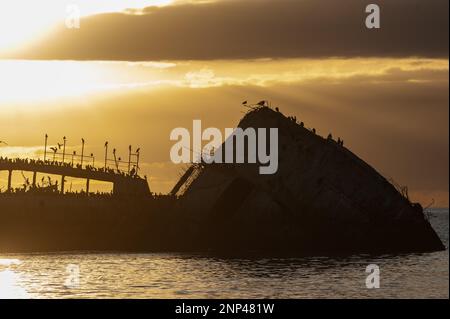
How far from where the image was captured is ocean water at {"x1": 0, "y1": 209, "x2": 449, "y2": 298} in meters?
66.4

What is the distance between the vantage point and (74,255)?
10562cm

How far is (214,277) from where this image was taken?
76.7 metres

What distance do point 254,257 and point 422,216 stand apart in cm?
2397

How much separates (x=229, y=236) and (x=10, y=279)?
44366mm

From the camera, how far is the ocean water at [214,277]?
66.4 m

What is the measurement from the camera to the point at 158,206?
123 meters

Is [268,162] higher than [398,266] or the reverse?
higher

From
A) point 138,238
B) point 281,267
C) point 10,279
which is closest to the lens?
point 10,279

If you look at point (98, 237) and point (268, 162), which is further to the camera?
point (98, 237)
